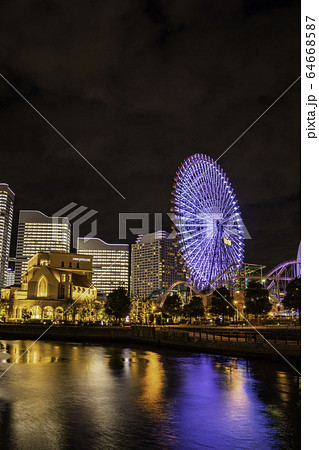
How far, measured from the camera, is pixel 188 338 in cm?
4712

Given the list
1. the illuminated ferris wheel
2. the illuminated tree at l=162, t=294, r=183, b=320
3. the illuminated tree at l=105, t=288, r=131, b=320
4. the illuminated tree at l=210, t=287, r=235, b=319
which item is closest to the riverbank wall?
the illuminated ferris wheel

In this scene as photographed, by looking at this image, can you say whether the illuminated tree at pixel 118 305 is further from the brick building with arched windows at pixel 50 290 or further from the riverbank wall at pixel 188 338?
the brick building with arched windows at pixel 50 290

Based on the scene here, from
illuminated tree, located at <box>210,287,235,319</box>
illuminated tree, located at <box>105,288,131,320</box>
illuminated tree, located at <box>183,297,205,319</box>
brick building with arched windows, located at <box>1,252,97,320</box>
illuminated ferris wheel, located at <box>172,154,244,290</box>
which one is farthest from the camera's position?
brick building with arched windows, located at <box>1,252,97,320</box>

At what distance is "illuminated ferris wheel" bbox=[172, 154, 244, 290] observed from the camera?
2773 inches

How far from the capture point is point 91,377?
101 feet

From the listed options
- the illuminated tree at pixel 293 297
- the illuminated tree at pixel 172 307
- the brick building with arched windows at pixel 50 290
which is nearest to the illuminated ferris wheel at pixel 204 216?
the illuminated tree at pixel 293 297

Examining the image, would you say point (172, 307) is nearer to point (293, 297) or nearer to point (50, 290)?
point (293, 297)

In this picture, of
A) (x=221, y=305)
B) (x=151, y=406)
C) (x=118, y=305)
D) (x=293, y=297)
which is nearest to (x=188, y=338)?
(x=151, y=406)

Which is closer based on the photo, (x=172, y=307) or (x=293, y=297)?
(x=293, y=297)

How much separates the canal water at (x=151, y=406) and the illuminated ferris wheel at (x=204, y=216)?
35.2 metres

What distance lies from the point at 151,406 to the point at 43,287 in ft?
350

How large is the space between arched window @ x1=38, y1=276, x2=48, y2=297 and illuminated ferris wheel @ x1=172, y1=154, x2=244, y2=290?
64402 mm

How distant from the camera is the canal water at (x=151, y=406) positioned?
16219 mm

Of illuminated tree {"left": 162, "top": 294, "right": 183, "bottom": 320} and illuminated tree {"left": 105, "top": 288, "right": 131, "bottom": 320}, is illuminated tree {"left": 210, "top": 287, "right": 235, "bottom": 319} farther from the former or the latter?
illuminated tree {"left": 105, "top": 288, "right": 131, "bottom": 320}
